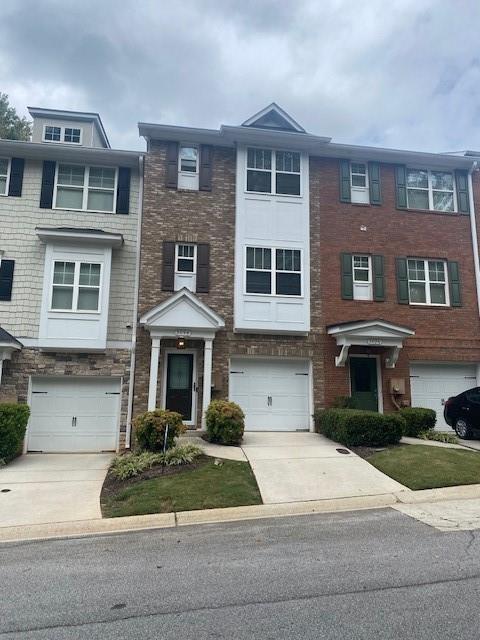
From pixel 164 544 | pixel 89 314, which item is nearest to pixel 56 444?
pixel 89 314

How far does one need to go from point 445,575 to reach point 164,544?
3.25 metres

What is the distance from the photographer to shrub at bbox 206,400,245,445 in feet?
37.6

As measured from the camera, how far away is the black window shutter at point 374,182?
1541 centimetres

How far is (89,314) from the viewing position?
13219 mm

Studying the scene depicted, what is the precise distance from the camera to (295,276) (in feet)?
47.4

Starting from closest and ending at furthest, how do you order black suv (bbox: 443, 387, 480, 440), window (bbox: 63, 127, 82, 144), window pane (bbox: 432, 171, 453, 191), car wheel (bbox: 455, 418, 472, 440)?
black suv (bbox: 443, 387, 480, 440) → car wheel (bbox: 455, 418, 472, 440) → window pane (bbox: 432, 171, 453, 191) → window (bbox: 63, 127, 82, 144)

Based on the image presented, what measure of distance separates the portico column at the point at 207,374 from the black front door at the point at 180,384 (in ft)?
2.57

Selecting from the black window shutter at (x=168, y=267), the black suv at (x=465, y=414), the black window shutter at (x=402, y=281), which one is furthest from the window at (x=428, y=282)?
the black window shutter at (x=168, y=267)

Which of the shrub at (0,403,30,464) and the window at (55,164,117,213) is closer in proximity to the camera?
the shrub at (0,403,30,464)

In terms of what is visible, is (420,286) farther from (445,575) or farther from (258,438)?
(445,575)

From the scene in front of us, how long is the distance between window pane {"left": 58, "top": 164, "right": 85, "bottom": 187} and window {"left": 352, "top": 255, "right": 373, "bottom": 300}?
30.3 feet

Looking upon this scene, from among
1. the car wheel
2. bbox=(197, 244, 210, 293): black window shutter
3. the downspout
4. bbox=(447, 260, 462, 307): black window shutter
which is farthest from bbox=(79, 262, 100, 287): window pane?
bbox=(447, 260, 462, 307): black window shutter

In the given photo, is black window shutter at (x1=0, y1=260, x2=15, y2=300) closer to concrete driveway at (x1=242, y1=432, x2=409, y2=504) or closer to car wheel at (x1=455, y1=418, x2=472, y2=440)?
concrete driveway at (x1=242, y1=432, x2=409, y2=504)

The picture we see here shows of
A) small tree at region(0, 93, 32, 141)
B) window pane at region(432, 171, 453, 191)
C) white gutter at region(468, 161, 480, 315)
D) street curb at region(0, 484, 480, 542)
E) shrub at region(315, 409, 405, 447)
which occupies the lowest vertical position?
street curb at region(0, 484, 480, 542)
